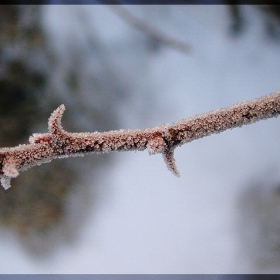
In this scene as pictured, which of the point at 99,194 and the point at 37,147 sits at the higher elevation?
the point at 99,194

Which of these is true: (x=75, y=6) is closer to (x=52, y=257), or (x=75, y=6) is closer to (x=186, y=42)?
(x=186, y=42)

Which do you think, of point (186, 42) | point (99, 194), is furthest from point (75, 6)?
point (99, 194)

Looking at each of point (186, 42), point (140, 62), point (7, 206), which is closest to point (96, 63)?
point (140, 62)

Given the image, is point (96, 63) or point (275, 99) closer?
point (275, 99)

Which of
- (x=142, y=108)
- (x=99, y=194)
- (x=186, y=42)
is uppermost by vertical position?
(x=186, y=42)

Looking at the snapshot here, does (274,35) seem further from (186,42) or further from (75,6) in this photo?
(75,6)

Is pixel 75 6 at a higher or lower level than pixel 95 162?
higher
